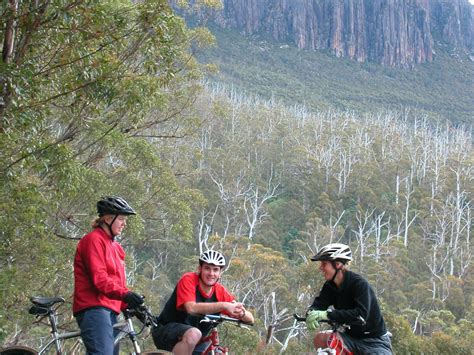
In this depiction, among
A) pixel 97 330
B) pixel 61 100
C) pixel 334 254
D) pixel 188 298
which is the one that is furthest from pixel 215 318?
pixel 61 100

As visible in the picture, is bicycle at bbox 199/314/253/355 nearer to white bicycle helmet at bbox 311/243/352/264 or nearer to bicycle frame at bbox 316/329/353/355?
bicycle frame at bbox 316/329/353/355

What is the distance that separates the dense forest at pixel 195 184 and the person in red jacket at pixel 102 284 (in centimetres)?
169

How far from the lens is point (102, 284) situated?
3705 mm

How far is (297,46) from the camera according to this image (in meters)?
134

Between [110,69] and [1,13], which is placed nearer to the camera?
[1,13]

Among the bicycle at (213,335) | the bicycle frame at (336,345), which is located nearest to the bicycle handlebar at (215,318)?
the bicycle at (213,335)

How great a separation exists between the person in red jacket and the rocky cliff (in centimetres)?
13245

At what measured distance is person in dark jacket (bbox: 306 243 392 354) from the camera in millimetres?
4055

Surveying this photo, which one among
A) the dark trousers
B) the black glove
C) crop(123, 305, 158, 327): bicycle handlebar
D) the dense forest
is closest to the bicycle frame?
crop(123, 305, 158, 327): bicycle handlebar

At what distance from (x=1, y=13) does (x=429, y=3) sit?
161 metres

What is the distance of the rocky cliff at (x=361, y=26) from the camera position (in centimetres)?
13675

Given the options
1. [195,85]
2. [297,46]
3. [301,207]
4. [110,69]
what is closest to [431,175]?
[301,207]

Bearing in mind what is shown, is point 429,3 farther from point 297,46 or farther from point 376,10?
point 297,46

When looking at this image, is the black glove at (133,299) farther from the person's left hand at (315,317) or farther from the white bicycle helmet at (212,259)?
the person's left hand at (315,317)
